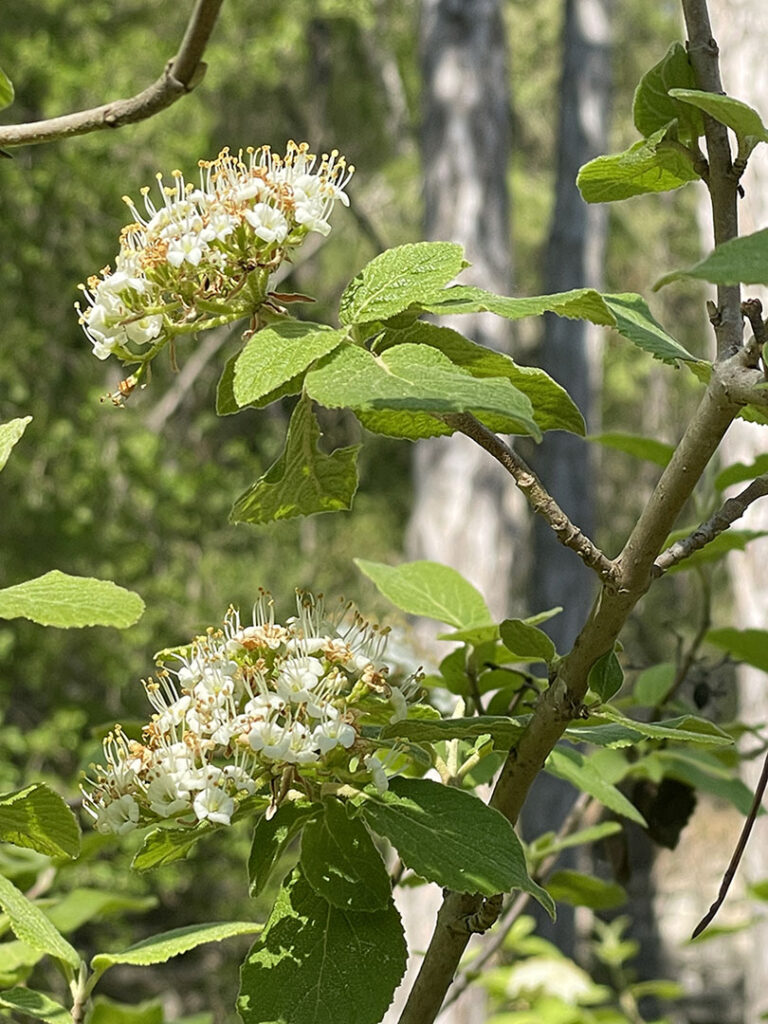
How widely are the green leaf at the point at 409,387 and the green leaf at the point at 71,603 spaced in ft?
0.53

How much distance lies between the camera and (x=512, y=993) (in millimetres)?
1943

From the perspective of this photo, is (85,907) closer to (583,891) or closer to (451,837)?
(583,891)

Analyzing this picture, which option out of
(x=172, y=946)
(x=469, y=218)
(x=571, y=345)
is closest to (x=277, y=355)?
(x=172, y=946)

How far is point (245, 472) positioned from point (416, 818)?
242 inches

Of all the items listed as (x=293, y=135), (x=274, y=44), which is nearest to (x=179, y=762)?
(x=274, y=44)

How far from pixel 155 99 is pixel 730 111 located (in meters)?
0.22

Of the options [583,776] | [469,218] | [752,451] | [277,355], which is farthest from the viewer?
[469,218]

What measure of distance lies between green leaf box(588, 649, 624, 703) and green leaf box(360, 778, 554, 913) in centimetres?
7

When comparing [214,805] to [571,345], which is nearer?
[214,805]

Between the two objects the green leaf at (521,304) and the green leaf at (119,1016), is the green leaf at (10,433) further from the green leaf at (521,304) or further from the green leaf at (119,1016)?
the green leaf at (119,1016)

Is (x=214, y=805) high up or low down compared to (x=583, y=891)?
up

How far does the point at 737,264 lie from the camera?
36 cm

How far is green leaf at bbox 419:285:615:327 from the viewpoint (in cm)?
47

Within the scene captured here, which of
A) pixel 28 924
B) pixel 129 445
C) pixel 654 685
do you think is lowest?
pixel 129 445
